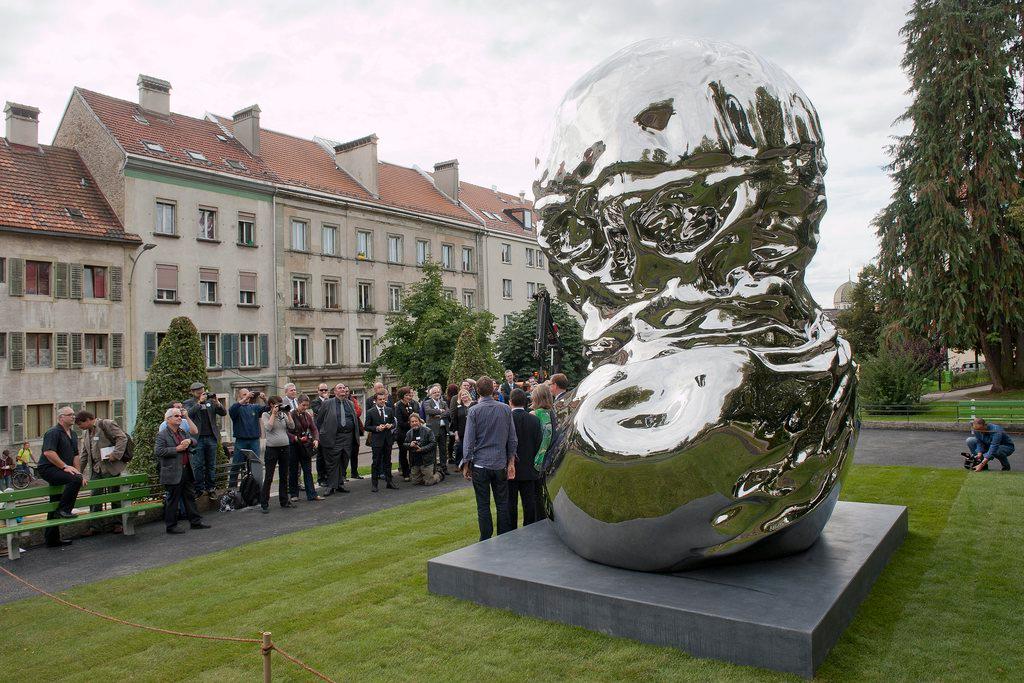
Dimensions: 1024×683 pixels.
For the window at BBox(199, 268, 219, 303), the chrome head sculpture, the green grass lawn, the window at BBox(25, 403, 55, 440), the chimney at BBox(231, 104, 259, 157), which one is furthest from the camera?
the chimney at BBox(231, 104, 259, 157)

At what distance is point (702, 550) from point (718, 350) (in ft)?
5.07

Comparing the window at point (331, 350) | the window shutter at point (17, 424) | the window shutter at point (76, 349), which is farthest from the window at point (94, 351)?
the window at point (331, 350)

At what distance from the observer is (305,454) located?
12516 millimetres

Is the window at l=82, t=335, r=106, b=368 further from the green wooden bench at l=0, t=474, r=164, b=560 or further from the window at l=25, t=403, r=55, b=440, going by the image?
the green wooden bench at l=0, t=474, r=164, b=560

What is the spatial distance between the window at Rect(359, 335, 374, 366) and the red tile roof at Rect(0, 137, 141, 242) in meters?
13.2

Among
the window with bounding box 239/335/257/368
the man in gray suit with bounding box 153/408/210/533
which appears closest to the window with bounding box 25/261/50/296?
the window with bounding box 239/335/257/368

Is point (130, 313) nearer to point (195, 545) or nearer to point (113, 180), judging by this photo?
point (113, 180)

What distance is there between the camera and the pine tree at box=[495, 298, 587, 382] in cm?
4184

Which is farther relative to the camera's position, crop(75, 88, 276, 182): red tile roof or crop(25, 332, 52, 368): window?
crop(75, 88, 276, 182): red tile roof

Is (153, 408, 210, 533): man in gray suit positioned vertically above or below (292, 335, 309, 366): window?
below

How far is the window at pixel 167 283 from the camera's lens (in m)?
31.4

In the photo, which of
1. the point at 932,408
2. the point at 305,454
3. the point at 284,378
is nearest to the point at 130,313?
the point at 284,378

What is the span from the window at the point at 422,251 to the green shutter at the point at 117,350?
57.7 feet

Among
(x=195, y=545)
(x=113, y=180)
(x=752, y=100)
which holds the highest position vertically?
(x=113, y=180)
